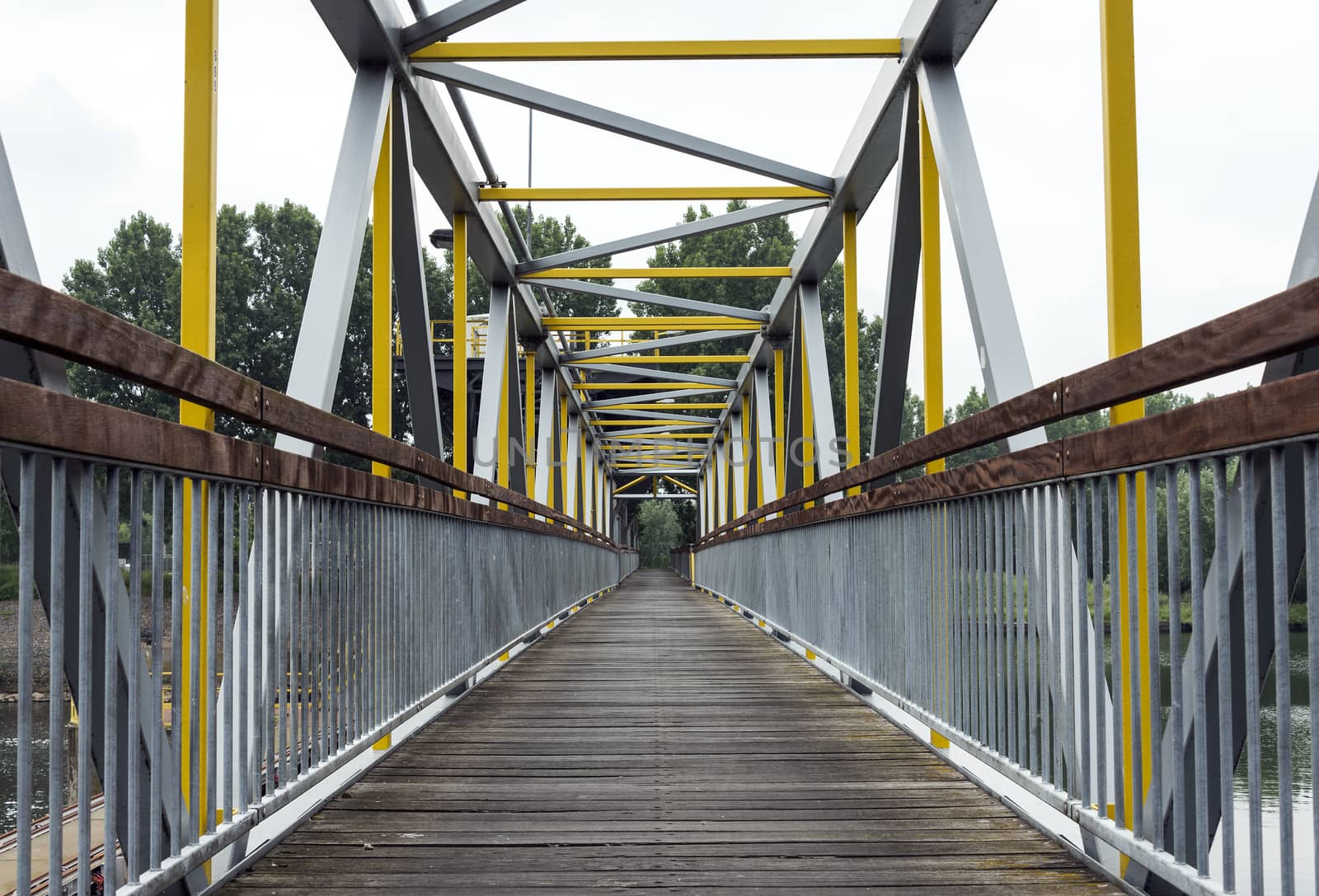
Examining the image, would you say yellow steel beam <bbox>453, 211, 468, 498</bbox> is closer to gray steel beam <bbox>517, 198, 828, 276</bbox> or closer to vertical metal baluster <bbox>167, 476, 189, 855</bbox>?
gray steel beam <bbox>517, 198, 828, 276</bbox>

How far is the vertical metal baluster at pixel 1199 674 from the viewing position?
1896 mm

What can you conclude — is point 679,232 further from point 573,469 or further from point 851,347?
point 573,469

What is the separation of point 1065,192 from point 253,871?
32.4 metres

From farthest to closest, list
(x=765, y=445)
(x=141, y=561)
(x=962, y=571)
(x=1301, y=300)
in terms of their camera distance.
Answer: (x=765, y=445) < (x=962, y=571) < (x=141, y=561) < (x=1301, y=300)

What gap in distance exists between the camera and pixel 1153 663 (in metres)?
2.13

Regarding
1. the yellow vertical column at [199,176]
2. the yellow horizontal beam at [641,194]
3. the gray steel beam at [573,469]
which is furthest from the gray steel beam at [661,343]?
the yellow vertical column at [199,176]

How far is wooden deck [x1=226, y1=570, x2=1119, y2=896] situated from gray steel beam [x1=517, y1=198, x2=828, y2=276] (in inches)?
183

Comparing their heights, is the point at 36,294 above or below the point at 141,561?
above

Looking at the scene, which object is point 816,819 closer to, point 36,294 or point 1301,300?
point 1301,300

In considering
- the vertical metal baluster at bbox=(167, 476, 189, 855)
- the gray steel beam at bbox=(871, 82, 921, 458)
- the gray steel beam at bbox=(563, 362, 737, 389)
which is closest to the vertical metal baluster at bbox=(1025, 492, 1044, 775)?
the vertical metal baluster at bbox=(167, 476, 189, 855)

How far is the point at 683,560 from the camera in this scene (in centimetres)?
3988

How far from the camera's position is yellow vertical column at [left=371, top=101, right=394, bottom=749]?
17.1ft

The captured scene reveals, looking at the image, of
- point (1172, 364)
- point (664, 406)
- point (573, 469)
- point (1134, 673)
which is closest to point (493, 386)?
point (1134, 673)

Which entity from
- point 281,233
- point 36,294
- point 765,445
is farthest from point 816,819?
point 281,233
